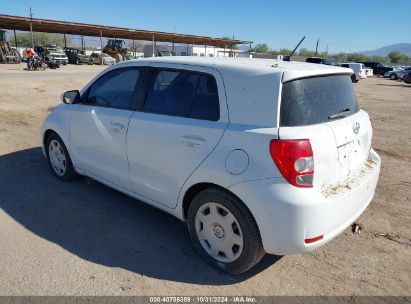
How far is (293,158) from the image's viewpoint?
262 cm

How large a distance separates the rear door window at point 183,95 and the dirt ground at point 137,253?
1.32 metres

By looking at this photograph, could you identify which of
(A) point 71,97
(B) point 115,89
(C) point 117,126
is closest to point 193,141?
(C) point 117,126

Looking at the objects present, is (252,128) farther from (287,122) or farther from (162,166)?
(162,166)

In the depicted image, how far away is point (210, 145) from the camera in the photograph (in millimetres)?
3010

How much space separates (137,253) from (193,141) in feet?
3.99

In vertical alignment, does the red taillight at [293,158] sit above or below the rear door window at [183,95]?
below

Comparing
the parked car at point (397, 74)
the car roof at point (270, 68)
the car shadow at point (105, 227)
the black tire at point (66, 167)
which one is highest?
the car roof at point (270, 68)

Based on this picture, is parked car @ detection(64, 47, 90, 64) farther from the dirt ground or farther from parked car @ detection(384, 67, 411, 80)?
the dirt ground

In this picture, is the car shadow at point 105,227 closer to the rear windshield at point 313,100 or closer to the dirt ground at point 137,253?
the dirt ground at point 137,253

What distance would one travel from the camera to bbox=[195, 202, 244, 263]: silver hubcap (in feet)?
9.93

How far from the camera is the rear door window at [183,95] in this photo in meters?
3.14

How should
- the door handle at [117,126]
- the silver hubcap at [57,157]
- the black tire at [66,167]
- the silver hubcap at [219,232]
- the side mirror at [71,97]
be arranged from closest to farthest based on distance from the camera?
the silver hubcap at [219,232] < the door handle at [117,126] < the side mirror at [71,97] < the black tire at [66,167] < the silver hubcap at [57,157]

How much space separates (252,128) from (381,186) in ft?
11.0

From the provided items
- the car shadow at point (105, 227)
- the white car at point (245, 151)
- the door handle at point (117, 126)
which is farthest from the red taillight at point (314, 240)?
the door handle at point (117, 126)
